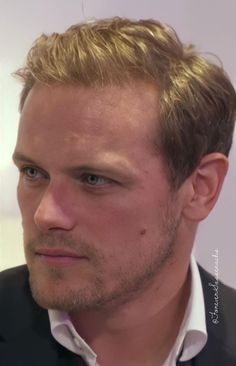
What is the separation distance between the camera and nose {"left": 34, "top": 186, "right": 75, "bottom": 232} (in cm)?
73

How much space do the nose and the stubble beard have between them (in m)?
0.02

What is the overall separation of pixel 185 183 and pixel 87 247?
192mm

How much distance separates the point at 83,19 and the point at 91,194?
21.4 inches

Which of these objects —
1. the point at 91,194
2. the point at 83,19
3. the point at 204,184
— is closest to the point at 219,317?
the point at 204,184

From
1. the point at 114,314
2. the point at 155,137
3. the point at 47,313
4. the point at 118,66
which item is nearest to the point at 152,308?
the point at 114,314

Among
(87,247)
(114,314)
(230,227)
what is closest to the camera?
(87,247)

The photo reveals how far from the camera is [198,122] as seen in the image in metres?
0.84

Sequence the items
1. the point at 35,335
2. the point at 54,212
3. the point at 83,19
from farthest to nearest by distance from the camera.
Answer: the point at 83,19, the point at 35,335, the point at 54,212

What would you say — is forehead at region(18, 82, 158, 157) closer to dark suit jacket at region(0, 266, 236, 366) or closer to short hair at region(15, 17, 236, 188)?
short hair at region(15, 17, 236, 188)

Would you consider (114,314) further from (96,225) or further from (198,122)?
(198,122)

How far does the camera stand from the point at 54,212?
0.73m

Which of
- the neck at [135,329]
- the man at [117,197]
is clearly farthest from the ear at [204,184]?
the neck at [135,329]

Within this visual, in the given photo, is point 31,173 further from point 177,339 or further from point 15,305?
point 177,339

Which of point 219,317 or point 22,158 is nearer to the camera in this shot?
point 22,158
